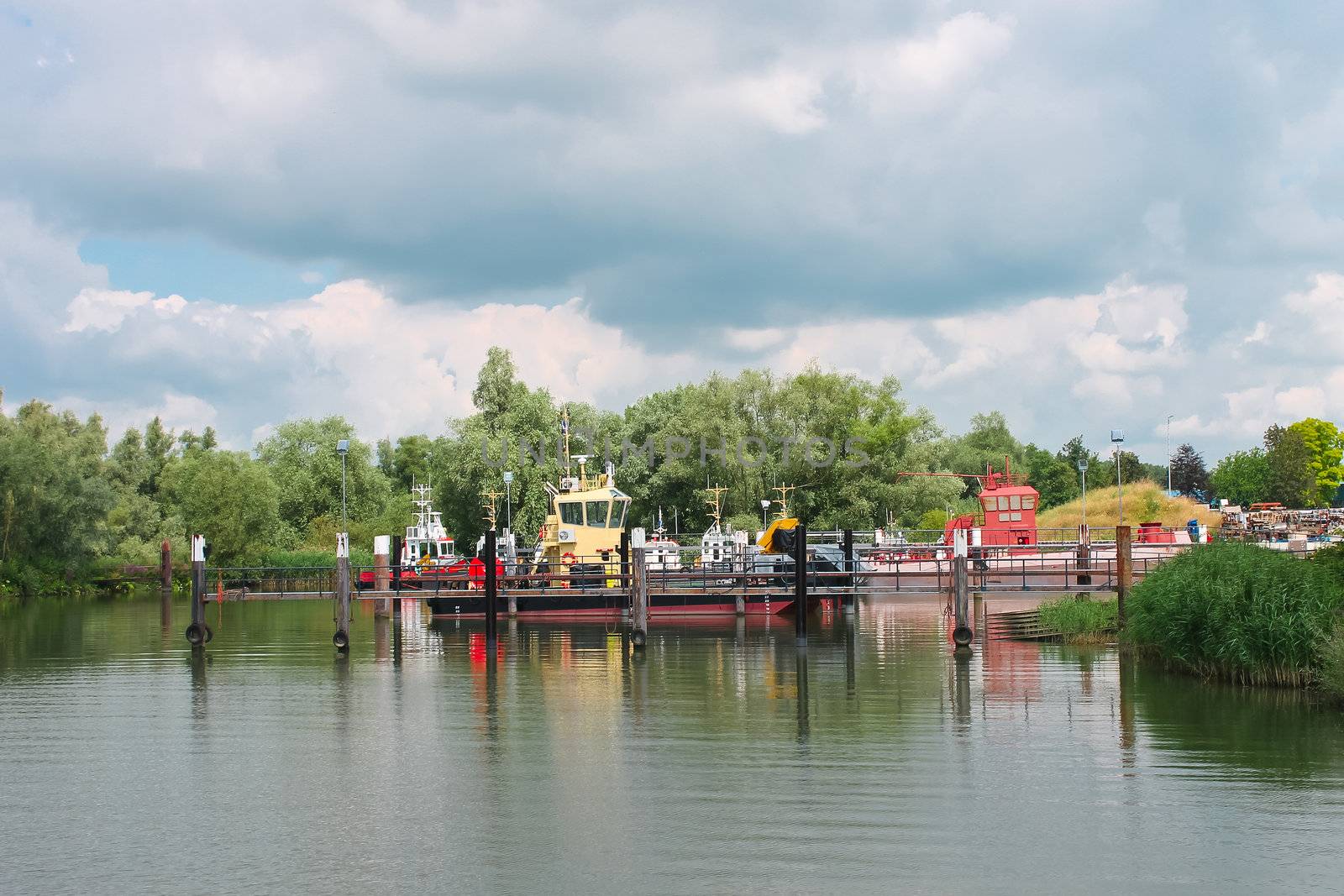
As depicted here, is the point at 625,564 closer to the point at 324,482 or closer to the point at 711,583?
the point at 711,583

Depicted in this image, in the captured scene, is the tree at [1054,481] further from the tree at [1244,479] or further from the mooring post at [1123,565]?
the mooring post at [1123,565]

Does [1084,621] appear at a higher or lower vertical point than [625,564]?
lower

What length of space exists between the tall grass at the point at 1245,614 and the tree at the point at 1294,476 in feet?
246

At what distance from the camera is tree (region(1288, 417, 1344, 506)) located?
8938 cm

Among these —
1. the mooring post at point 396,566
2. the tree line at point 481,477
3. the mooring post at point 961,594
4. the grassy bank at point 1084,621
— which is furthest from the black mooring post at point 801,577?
the tree line at point 481,477

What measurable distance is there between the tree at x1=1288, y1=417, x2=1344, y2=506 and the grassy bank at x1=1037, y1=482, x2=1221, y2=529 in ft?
68.4

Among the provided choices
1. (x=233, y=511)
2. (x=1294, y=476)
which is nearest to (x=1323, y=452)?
(x=1294, y=476)

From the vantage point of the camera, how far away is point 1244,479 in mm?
97438

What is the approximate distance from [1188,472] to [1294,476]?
34.2m

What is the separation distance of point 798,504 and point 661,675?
40.9 meters

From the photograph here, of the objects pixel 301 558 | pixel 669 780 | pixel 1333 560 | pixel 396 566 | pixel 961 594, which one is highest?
pixel 1333 560

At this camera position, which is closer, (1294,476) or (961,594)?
(961,594)

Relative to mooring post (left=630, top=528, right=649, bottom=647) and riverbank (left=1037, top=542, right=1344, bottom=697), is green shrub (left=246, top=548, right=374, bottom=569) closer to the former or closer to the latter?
mooring post (left=630, top=528, right=649, bottom=647)

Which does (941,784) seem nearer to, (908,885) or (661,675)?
(908,885)
